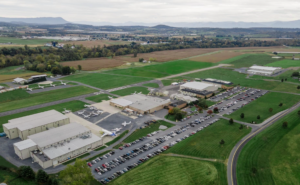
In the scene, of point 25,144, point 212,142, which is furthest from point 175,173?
point 25,144

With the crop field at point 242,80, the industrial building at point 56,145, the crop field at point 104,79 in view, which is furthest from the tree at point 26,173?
the crop field at point 242,80

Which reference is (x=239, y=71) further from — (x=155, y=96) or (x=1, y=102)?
(x=1, y=102)

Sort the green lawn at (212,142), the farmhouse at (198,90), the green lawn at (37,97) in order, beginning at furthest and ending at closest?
the farmhouse at (198,90) < the green lawn at (37,97) < the green lawn at (212,142)

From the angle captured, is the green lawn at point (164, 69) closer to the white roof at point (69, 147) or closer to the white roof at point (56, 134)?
the white roof at point (56, 134)

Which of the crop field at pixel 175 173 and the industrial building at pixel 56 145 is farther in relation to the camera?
the industrial building at pixel 56 145

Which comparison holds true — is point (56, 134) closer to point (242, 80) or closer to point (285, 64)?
point (242, 80)

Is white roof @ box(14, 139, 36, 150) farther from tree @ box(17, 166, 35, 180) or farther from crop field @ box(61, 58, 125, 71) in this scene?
crop field @ box(61, 58, 125, 71)
